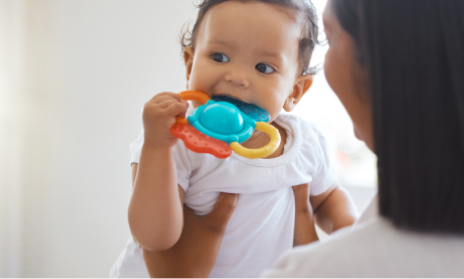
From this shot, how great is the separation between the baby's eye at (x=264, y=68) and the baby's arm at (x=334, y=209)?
0.38 meters

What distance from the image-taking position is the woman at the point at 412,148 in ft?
1.01

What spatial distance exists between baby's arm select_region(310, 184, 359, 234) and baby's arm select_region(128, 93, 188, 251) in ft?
1.34

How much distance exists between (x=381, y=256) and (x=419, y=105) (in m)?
0.14

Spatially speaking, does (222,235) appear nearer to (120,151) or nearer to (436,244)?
(436,244)

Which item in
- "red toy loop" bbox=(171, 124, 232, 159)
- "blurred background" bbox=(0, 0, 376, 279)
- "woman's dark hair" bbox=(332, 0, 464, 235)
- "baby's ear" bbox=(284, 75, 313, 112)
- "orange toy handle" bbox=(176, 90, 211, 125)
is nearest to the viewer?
"woman's dark hair" bbox=(332, 0, 464, 235)

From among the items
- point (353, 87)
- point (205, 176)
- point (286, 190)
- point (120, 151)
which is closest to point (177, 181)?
point (205, 176)

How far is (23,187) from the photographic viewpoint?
108cm

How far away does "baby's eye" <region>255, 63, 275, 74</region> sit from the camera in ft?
2.20

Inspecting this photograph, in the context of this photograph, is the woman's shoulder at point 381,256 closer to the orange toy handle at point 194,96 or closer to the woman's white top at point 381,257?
the woman's white top at point 381,257

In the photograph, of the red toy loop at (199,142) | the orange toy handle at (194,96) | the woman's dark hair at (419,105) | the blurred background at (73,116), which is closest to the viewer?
the woman's dark hair at (419,105)

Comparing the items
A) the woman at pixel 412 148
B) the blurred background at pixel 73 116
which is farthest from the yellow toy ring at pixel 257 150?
the blurred background at pixel 73 116

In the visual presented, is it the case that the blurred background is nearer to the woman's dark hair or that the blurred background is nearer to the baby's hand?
the baby's hand

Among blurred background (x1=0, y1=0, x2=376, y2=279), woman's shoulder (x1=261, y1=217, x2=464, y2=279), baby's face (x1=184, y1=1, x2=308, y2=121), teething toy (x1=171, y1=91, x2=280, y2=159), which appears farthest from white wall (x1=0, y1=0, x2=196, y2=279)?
woman's shoulder (x1=261, y1=217, x2=464, y2=279)

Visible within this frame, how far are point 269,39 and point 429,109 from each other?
1.29ft
